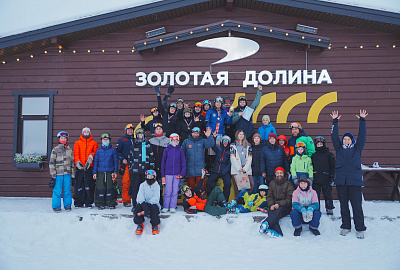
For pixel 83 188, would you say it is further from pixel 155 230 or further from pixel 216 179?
pixel 216 179

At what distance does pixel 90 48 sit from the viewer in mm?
8695

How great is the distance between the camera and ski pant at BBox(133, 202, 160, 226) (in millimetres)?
5816

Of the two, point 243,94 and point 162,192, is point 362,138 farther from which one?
point 162,192

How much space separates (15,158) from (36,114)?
1281 mm

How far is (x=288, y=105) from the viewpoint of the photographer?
8.23 m

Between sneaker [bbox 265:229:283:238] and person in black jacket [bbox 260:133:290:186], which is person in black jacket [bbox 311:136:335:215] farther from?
sneaker [bbox 265:229:283:238]

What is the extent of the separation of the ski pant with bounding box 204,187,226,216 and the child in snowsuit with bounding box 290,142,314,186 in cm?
148

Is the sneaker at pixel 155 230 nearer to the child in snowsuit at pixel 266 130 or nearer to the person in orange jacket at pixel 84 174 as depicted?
the person in orange jacket at pixel 84 174

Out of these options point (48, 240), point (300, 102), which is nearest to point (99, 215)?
point (48, 240)

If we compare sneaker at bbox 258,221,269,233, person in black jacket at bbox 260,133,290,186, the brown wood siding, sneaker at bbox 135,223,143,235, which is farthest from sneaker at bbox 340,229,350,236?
sneaker at bbox 135,223,143,235

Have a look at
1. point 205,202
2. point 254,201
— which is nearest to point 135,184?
point 205,202

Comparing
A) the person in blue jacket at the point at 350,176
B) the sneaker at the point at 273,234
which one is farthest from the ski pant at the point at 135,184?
the person in blue jacket at the point at 350,176

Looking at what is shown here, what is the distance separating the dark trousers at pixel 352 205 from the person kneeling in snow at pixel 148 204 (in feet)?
10.9

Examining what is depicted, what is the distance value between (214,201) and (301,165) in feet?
6.11
